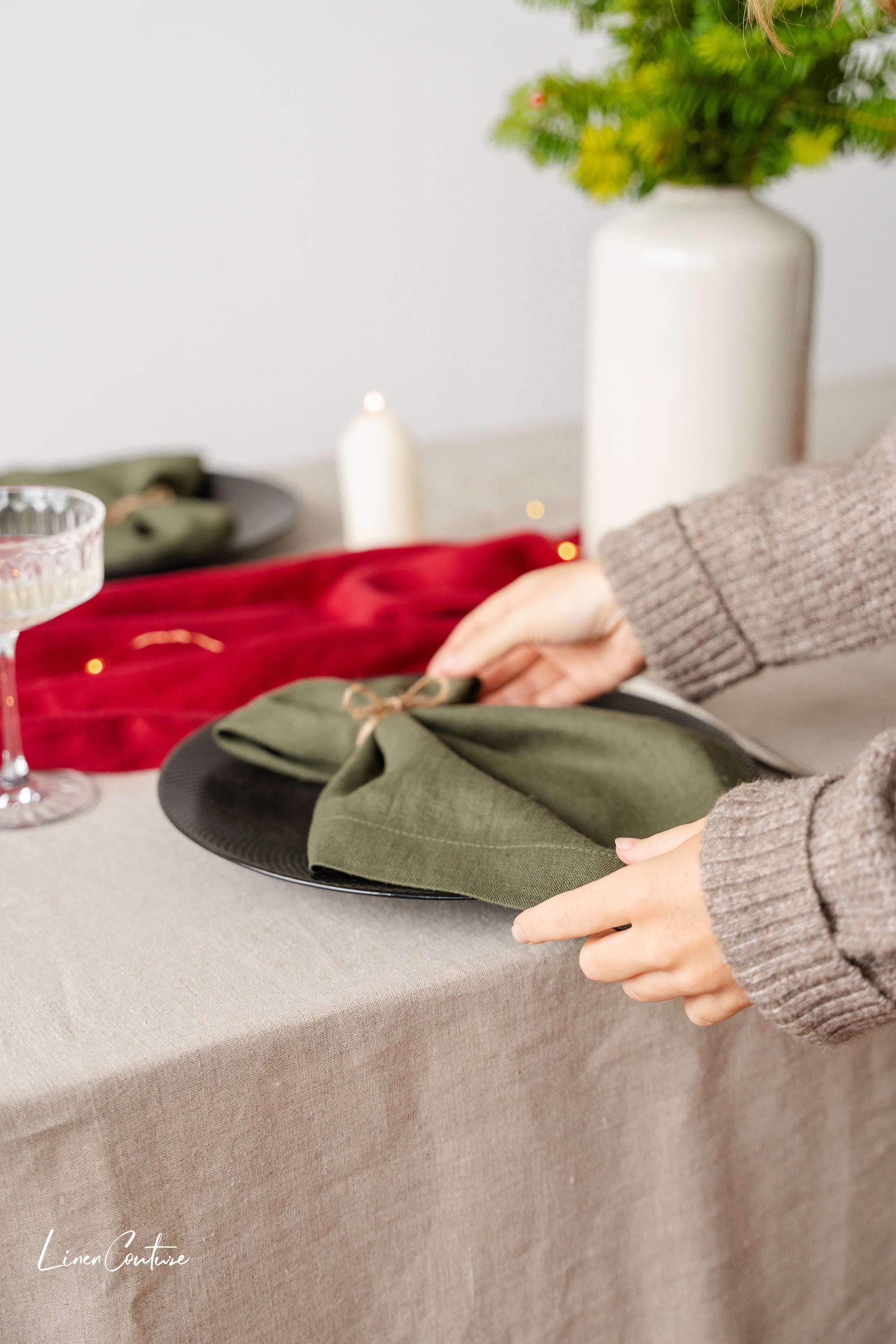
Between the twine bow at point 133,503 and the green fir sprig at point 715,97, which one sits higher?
the green fir sprig at point 715,97

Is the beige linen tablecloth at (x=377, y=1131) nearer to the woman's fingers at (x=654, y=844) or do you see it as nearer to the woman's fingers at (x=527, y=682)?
the woman's fingers at (x=654, y=844)

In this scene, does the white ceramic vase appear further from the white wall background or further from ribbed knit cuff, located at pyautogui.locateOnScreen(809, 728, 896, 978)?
the white wall background

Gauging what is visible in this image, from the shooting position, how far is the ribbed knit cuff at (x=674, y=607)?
0.63 meters

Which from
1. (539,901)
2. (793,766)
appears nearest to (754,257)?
(793,766)

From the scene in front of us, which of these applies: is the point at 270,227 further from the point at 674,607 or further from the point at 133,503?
the point at 674,607

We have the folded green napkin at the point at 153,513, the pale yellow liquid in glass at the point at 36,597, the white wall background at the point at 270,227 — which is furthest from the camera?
the white wall background at the point at 270,227

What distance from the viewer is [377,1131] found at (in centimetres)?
45

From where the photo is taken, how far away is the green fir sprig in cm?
72

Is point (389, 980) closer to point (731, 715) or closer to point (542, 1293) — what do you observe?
point (542, 1293)

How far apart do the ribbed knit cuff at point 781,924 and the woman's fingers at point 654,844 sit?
2 cm

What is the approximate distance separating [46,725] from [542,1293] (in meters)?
0.37

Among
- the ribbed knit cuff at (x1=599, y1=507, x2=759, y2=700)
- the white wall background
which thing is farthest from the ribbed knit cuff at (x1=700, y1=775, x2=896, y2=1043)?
the white wall background

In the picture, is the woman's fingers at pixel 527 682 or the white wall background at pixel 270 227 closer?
the woman's fingers at pixel 527 682

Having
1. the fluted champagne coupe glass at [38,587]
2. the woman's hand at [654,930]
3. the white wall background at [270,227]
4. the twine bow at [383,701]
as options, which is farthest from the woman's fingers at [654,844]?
the white wall background at [270,227]
